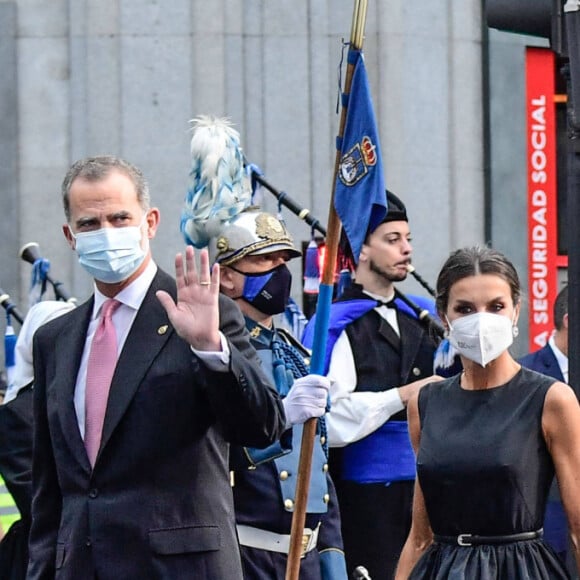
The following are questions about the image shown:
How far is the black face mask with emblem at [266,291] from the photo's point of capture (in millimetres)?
7137

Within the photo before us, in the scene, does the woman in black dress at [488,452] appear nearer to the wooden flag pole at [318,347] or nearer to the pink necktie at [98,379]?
the wooden flag pole at [318,347]

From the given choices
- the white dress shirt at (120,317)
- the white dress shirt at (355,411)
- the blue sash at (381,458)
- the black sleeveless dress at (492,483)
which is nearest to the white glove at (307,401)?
the black sleeveless dress at (492,483)

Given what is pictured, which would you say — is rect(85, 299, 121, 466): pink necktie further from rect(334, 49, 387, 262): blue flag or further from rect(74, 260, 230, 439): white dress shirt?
rect(334, 49, 387, 262): blue flag

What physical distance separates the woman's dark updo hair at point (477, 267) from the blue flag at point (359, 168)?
0.50 m

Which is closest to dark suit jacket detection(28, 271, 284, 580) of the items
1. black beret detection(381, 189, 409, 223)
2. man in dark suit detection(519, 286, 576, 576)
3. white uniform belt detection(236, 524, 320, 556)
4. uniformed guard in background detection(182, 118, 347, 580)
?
uniformed guard in background detection(182, 118, 347, 580)

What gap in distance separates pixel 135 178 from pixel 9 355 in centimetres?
423

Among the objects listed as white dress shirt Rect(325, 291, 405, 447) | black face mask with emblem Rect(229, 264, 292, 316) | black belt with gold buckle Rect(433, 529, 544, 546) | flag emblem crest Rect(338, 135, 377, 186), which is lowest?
black belt with gold buckle Rect(433, 529, 544, 546)

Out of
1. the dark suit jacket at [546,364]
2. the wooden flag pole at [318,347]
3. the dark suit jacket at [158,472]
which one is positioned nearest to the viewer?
the dark suit jacket at [158,472]

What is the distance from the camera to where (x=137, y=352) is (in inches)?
204

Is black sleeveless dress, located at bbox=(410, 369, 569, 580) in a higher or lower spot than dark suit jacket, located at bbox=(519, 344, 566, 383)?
lower

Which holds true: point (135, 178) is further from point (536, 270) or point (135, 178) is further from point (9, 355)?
point (536, 270)

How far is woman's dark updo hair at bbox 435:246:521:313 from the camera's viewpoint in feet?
19.0

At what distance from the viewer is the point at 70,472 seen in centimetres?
521

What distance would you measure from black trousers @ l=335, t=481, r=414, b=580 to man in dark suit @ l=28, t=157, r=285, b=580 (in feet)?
10.1
